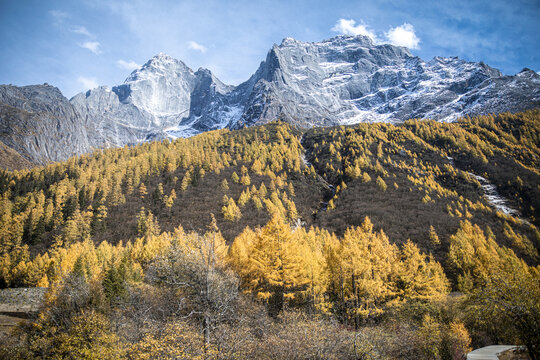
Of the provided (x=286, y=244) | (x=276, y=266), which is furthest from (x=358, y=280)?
(x=276, y=266)

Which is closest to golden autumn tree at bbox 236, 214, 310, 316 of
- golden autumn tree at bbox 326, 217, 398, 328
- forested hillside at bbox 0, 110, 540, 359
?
forested hillside at bbox 0, 110, 540, 359

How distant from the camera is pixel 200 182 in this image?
109 m

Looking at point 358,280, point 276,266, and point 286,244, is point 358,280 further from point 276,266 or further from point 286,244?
point 276,266

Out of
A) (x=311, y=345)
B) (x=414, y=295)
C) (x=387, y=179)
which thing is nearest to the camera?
(x=311, y=345)

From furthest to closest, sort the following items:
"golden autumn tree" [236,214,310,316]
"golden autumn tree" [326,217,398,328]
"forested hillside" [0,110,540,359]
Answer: "golden autumn tree" [326,217,398,328], "golden autumn tree" [236,214,310,316], "forested hillside" [0,110,540,359]

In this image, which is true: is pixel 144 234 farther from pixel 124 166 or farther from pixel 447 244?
pixel 447 244

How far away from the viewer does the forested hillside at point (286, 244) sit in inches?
627

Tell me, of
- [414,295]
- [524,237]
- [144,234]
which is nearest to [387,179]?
[524,237]

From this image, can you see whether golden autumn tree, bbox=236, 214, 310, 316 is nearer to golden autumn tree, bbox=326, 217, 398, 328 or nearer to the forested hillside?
the forested hillside

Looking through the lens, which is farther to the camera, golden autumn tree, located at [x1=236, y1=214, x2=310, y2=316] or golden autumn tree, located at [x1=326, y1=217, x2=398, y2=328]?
golden autumn tree, located at [x1=326, y1=217, x2=398, y2=328]

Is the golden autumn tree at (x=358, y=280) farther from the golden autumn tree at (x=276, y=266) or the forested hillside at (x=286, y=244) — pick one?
the golden autumn tree at (x=276, y=266)

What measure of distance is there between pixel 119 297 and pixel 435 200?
4376 inches

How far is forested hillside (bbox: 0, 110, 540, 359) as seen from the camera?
52.2 feet

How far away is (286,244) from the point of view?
2464 centimetres
